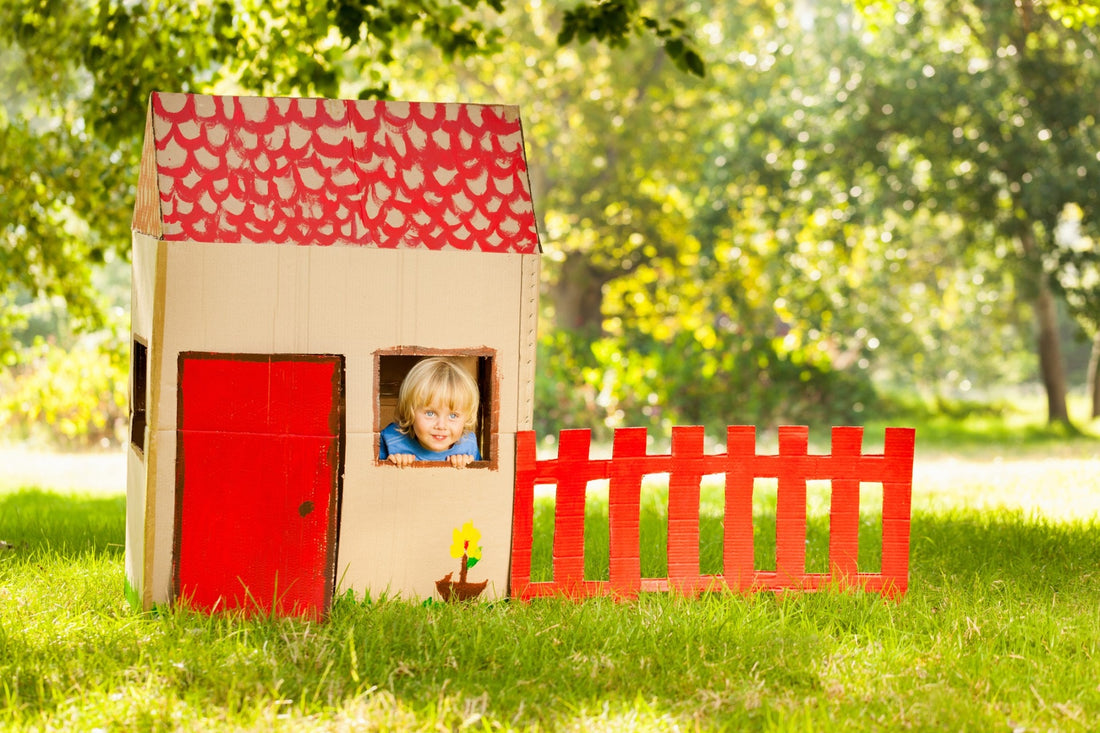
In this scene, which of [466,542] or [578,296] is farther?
[578,296]

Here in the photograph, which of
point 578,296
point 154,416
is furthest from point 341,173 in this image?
point 578,296

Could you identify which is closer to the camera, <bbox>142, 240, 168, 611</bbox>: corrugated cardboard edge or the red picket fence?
<bbox>142, 240, 168, 611</bbox>: corrugated cardboard edge

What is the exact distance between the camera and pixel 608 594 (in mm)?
4727

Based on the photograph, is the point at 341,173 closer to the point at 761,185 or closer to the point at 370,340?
the point at 370,340

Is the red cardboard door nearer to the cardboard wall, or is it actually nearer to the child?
the cardboard wall

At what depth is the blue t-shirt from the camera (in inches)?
184

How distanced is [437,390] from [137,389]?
1530 millimetres

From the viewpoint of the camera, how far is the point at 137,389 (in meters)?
5.19

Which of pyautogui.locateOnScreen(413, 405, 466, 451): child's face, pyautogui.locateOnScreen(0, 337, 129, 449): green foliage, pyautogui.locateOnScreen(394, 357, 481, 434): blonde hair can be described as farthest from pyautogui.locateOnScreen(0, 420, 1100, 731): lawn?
pyautogui.locateOnScreen(0, 337, 129, 449): green foliage

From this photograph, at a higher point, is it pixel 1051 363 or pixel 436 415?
pixel 1051 363

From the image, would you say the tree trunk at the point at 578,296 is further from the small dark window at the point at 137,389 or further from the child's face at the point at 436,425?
the child's face at the point at 436,425

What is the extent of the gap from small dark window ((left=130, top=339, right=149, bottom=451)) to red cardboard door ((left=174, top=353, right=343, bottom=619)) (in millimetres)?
782

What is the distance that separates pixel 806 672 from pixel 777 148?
1318 centimetres

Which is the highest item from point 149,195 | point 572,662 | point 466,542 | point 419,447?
point 149,195
